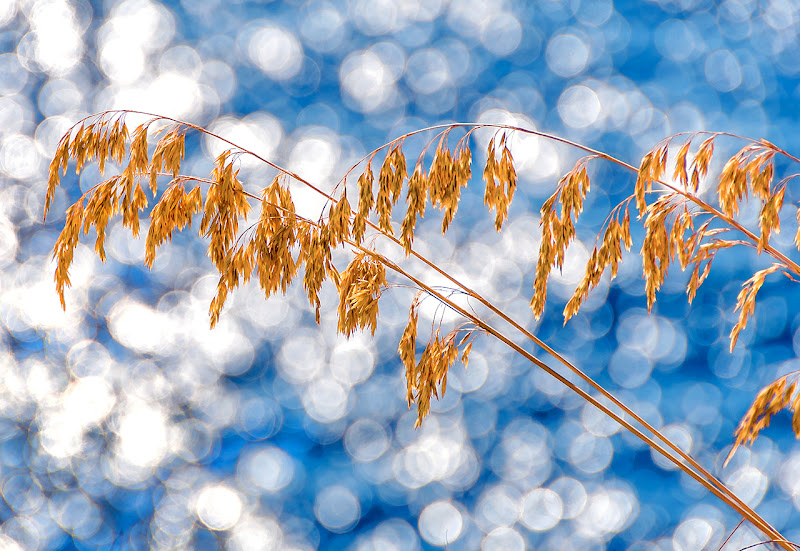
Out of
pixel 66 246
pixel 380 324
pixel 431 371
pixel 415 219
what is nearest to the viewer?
pixel 415 219

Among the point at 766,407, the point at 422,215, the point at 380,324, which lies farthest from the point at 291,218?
the point at 380,324

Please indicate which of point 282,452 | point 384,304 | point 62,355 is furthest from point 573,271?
point 62,355

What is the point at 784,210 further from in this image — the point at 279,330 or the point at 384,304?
the point at 279,330

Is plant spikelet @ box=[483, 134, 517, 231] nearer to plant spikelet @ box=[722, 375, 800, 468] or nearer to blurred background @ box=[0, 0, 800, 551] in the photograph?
plant spikelet @ box=[722, 375, 800, 468]

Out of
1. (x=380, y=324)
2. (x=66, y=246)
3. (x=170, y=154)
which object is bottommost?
(x=380, y=324)

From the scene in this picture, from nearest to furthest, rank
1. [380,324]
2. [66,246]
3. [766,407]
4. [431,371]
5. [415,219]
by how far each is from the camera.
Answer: [766,407], [415,219], [431,371], [66,246], [380,324]

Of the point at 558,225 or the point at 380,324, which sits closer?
the point at 558,225

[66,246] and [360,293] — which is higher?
[360,293]

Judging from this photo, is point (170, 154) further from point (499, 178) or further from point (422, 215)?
point (499, 178)
